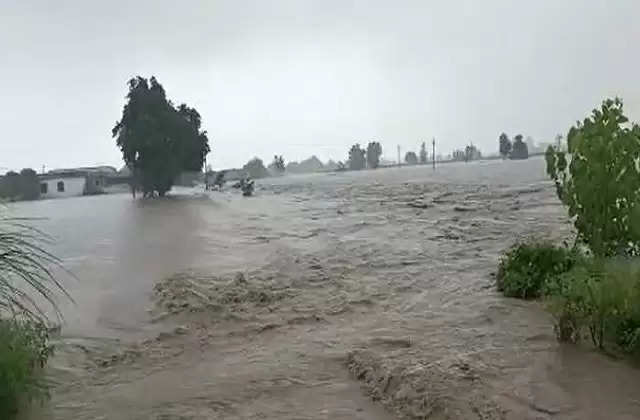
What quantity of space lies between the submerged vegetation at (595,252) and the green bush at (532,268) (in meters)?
0.01

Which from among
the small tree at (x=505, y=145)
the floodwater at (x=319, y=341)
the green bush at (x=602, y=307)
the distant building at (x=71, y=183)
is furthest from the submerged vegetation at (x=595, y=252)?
the small tree at (x=505, y=145)

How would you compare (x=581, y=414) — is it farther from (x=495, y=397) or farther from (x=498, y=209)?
(x=498, y=209)

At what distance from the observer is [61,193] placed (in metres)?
56.3

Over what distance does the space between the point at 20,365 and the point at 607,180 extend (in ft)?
22.2

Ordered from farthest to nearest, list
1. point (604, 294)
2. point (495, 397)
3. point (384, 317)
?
1. point (384, 317)
2. point (604, 294)
3. point (495, 397)

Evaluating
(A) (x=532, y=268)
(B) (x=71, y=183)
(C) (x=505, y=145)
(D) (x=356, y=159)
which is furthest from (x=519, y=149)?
(A) (x=532, y=268)

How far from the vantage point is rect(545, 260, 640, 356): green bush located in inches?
229

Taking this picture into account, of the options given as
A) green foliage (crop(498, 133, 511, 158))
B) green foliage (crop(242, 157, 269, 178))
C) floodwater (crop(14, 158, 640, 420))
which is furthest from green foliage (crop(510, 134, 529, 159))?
floodwater (crop(14, 158, 640, 420))

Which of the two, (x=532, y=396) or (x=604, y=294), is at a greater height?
(x=604, y=294)

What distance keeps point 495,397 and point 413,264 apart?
7201mm

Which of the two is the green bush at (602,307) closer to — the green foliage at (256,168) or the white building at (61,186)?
the white building at (61,186)

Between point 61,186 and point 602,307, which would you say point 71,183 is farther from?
point 602,307

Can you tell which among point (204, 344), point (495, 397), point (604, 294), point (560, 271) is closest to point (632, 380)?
point (604, 294)

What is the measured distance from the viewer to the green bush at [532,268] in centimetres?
862
